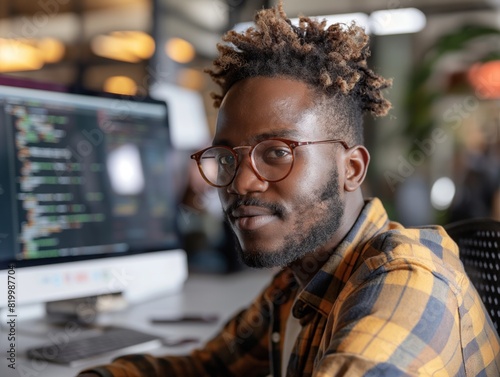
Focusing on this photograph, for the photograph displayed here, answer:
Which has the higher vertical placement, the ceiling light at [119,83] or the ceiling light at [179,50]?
the ceiling light at [179,50]

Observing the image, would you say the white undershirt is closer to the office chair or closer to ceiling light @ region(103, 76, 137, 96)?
the office chair

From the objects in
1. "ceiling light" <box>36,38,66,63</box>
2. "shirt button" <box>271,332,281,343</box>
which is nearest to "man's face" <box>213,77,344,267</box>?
"shirt button" <box>271,332,281,343</box>

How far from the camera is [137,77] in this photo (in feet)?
13.1

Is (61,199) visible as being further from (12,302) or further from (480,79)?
(480,79)

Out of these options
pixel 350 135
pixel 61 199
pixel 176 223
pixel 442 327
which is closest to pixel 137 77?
pixel 176 223

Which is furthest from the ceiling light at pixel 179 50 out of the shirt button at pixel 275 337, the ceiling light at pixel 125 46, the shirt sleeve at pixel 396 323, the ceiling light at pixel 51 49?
the shirt sleeve at pixel 396 323

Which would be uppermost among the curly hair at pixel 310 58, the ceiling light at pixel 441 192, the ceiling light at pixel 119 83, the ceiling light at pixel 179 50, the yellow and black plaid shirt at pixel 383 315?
the ceiling light at pixel 179 50

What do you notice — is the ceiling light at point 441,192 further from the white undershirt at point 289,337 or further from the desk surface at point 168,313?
the white undershirt at point 289,337

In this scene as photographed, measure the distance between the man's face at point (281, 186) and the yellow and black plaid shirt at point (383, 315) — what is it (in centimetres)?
8

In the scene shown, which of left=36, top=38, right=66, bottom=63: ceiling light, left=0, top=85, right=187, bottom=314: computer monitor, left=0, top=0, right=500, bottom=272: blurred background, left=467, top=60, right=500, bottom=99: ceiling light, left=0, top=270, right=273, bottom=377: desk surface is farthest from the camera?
left=467, top=60, right=500, bottom=99: ceiling light

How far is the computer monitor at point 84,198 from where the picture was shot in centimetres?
133

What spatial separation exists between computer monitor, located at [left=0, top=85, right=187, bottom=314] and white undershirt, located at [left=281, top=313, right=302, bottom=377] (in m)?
0.53

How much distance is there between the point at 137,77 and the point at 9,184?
109 inches

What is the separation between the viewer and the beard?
94 cm
